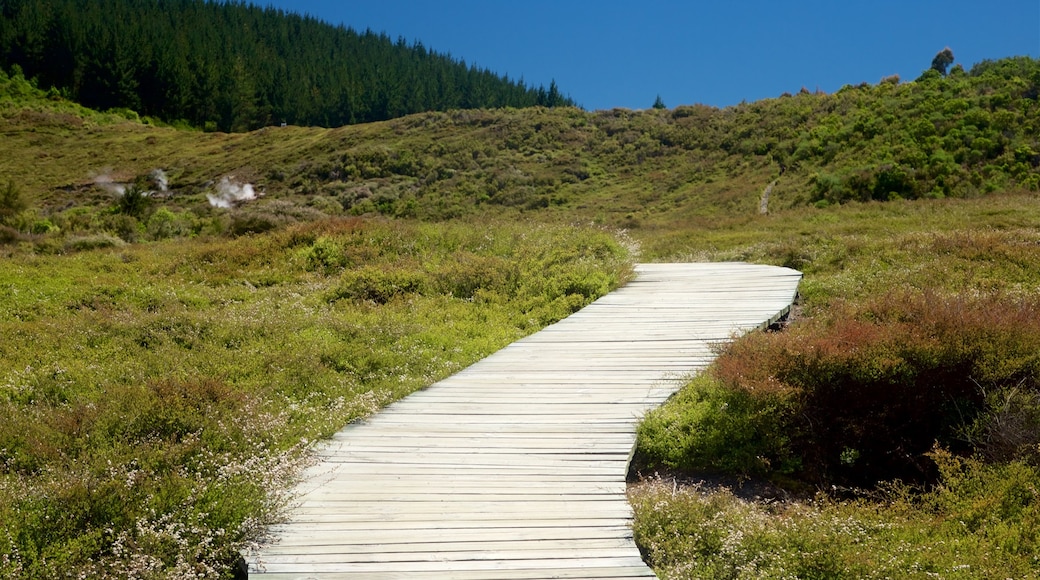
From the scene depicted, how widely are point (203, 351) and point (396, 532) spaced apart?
602 centimetres

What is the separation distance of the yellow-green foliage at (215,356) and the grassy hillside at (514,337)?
3 centimetres

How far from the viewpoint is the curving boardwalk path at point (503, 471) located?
14.7 ft

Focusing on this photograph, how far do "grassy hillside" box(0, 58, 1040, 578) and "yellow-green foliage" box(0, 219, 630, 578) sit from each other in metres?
0.03

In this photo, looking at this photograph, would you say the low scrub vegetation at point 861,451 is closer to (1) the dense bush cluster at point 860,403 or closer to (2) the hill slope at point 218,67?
(1) the dense bush cluster at point 860,403

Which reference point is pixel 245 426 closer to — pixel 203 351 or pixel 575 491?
pixel 575 491

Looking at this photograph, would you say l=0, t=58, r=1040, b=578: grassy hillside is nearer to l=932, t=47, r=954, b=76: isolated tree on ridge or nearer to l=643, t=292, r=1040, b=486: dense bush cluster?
l=643, t=292, r=1040, b=486: dense bush cluster

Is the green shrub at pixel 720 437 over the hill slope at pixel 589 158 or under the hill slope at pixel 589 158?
under

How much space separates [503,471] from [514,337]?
4951 millimetres

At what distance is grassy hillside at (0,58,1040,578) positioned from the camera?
4875 mm

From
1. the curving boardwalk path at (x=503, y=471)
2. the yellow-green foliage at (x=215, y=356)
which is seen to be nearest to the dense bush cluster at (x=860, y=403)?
the curving boardwalk path at (x=503, y=471)

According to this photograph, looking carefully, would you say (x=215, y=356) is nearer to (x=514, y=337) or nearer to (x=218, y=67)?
(x=514, y=337)

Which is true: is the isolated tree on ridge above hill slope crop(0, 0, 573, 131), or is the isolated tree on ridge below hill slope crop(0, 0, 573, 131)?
below

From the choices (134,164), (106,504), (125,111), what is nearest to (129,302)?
(106,504)

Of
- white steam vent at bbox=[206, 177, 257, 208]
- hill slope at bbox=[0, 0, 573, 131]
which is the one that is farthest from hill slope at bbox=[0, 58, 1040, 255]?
hill slope at bbox=[0, 0, 573, 131]
